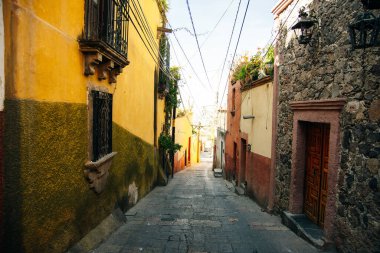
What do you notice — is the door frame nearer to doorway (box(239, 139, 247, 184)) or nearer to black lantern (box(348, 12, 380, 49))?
black lantern (box(348, 12, 380, 49))

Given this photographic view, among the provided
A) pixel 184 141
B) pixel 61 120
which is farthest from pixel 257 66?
pixel 184 141

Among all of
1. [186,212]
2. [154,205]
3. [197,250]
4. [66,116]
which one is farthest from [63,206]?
[154,205]

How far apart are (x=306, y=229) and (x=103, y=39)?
4898mm

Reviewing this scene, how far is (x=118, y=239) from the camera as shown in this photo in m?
5.40

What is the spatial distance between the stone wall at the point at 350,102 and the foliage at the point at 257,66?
2.52 m

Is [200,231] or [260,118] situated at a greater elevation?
[260,118]

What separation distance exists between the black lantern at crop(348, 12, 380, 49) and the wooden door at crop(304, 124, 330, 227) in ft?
6.71

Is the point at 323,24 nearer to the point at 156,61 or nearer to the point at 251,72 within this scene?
the point at 251,72

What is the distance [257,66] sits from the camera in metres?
10.5

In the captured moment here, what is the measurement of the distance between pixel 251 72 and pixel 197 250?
701 cm

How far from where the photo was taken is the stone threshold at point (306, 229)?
5.11 meters

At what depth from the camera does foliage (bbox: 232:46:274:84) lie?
9.01m

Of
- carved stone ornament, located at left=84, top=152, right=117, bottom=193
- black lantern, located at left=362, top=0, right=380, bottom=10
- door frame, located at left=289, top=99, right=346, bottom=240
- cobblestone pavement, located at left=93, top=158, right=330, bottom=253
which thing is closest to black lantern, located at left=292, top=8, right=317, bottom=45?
door frame, located at left=289, top=99, right=346, bottom=240

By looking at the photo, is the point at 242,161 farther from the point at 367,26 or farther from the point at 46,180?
the point at 46,180
